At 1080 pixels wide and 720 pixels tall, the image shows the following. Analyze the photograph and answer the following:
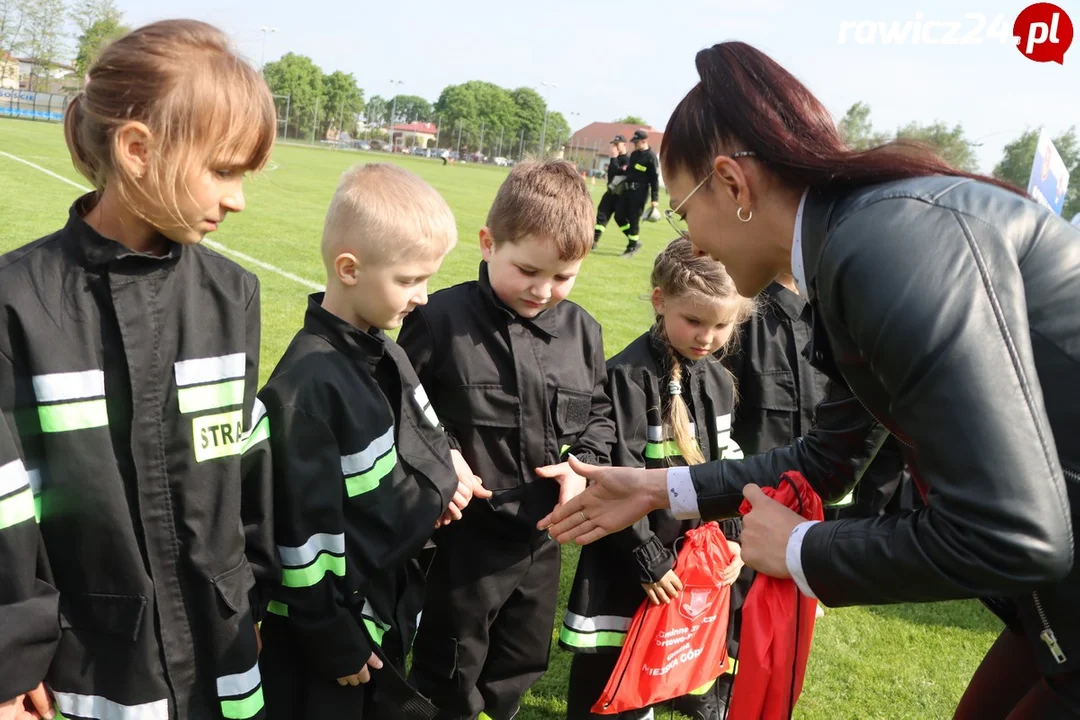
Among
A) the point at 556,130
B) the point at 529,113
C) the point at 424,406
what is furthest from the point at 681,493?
the point at 556,130

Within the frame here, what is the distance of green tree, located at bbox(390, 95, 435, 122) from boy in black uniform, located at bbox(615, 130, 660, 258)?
→ 136535mm

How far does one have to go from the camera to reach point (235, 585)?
78.5 inches

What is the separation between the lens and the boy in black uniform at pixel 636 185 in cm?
1716

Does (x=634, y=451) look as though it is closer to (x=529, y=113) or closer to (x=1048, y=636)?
(x=1048, y=636)

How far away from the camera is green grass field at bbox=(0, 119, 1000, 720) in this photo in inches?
146

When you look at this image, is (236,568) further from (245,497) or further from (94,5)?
(94,5)

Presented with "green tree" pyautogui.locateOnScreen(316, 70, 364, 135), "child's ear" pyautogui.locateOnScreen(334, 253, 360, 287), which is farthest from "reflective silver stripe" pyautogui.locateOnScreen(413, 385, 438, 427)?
"green tree" pyautogui.locateOnScreen(316, 70, 364, 135)

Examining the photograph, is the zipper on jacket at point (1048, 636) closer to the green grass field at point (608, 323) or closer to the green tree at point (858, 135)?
the green tree at point (858, 135)

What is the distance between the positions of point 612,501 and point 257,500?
101cm

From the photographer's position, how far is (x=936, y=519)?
1.45m

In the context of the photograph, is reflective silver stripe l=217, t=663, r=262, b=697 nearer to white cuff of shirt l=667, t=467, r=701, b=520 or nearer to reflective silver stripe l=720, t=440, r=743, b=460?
white cuff of shirt l=667, t=467, r=701, b=520

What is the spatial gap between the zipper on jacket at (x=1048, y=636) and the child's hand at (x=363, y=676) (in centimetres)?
156

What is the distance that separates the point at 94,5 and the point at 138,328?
5148 centimetres

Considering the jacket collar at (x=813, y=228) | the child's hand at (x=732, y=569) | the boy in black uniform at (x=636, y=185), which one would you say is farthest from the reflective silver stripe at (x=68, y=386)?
the boy in black uniform at (x=636, y=185)
